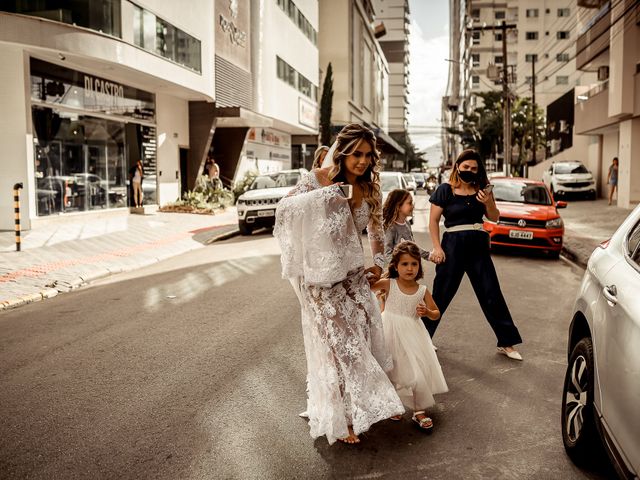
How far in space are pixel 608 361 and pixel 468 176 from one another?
9.16 feet

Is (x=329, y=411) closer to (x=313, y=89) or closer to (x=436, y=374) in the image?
(x=436, y=374)

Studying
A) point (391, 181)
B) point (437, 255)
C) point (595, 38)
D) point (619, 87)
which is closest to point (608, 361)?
point (437, 255)

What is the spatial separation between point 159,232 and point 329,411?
14.2 meters

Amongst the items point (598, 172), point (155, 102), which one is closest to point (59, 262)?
point (155, 102)

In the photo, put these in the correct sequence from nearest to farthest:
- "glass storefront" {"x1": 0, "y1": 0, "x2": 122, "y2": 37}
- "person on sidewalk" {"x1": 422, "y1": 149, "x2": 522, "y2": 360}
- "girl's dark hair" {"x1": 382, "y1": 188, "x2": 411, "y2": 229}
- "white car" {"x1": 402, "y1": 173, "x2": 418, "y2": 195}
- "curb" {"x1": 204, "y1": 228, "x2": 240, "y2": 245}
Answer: "person on sidewalk" {"x1": 422, "y1": 149, "x2": 522, "y2": 360}, "girl's dark hair" {"x1": 382, "y1": 188, "x2": 411, "y2": 229}, "glass storefront" {"x1": 0, "y1": 0, "x2": 122, "y2": 37}, "curb" {"x1": 204, "y1": 228, "x2": 240, "y2": 245}, "white car" {"x1": 402, "y1": 173, "x2": 418, "y2": 195}

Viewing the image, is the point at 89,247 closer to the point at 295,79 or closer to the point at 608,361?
the point at 608,361

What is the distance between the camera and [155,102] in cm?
2398

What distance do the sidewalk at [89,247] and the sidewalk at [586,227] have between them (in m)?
8.51

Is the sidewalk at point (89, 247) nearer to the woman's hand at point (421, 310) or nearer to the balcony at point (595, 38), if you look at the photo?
the woman's hand at point (421, 310)

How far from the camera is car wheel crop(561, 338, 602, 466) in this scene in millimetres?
3179

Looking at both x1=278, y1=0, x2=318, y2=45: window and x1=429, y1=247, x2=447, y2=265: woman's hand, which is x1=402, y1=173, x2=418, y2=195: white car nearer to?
x1=278, y1=0, x2=318, y2=45: window

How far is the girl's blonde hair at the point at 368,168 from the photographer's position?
363cm

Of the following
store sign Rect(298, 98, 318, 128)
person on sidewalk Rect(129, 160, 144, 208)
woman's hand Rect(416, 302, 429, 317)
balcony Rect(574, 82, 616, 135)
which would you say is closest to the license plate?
woman's hand Rect(416, 302, 429, 317)

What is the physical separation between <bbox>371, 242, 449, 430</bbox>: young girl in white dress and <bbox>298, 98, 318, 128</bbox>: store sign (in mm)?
36322
